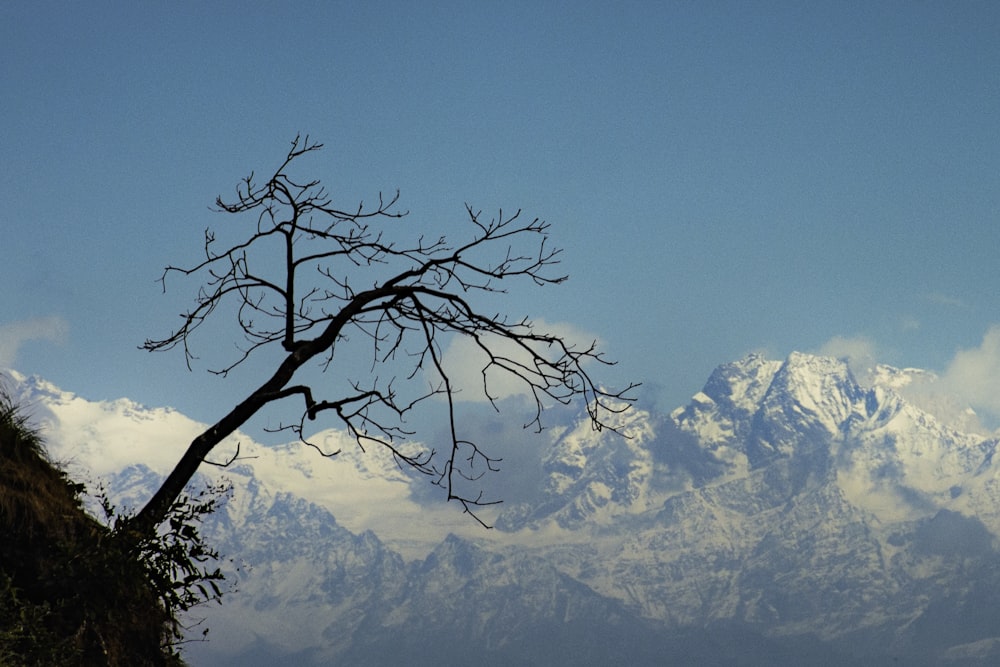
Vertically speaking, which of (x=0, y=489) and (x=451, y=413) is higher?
(x=451, y=413)

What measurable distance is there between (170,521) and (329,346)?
1.96 meters

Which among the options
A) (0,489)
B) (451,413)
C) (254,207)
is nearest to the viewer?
(451,413)

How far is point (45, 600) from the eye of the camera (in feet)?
31.8

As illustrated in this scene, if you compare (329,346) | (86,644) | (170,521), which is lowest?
(86,644)

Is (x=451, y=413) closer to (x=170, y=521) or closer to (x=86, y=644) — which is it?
(x=170, y=521)

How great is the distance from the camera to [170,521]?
32.9 feet

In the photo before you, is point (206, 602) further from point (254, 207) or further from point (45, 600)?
point (254, 207)

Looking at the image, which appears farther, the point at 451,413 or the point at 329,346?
the point at 329,346

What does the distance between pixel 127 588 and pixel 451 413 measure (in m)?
3.16

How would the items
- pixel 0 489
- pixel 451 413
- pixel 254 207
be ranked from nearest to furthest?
pixel 451 413, pixel 0 489, pixel 254 207

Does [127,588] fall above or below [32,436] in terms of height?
below

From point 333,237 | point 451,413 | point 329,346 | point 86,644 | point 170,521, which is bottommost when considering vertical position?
point 86,644

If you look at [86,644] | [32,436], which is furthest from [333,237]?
[86,644]

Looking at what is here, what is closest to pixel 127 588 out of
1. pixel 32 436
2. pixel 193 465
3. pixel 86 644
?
pixel 86 644
